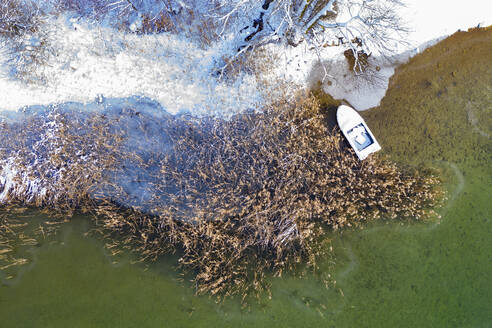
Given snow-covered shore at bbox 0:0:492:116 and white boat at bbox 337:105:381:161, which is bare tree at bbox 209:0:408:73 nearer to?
snow-covered shore at bbox 0:0:492:116

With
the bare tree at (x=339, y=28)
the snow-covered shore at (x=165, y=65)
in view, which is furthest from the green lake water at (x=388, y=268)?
the bare tree at (x=339, y=28)

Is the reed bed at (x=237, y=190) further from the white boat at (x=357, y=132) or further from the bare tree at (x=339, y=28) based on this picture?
the bare tree at (x=339, y=28)

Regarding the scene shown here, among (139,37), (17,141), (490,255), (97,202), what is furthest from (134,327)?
(490,255)

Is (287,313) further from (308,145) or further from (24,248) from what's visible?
(24,248)

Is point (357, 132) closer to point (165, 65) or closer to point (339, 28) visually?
point (339, 28)

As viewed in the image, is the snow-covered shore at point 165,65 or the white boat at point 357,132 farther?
the snow-covered shore at point 165,65

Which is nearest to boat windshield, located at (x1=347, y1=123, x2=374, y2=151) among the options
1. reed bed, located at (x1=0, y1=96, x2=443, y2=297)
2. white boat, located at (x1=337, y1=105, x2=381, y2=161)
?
white boat, located at (x1=337, y1=105, x2=381, y2=161)

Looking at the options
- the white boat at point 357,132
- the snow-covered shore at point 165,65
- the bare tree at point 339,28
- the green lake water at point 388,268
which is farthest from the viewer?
the green lake water at point 388,268
